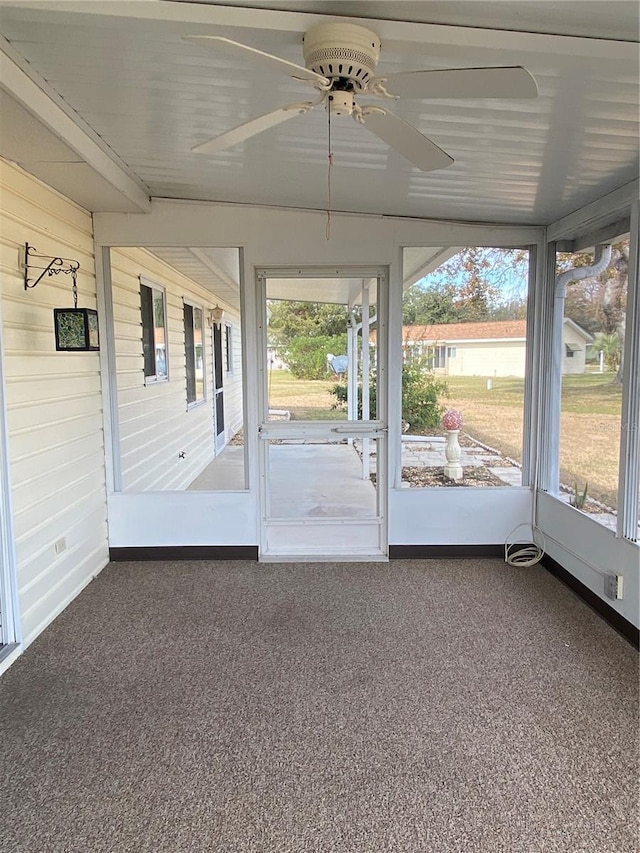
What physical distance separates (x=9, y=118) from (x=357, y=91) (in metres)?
1.56

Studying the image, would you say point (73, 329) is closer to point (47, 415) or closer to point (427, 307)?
point (47, 415)

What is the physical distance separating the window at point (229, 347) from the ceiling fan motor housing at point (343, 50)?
333 cm

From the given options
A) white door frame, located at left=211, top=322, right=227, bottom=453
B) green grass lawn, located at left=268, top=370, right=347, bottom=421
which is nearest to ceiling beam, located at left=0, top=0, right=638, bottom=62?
green grass lawn, located at left=268, top=370, right=347, bottom=421

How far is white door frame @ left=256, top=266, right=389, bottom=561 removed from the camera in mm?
4156

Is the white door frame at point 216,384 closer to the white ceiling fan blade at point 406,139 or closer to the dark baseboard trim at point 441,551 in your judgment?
the dark baseboard trim at point 441,551

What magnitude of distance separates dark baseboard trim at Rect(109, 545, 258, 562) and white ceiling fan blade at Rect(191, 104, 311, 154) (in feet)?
9.75

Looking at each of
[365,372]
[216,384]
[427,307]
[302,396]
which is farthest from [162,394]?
[427,307]

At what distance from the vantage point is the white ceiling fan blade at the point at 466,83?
A: 1.44 meters

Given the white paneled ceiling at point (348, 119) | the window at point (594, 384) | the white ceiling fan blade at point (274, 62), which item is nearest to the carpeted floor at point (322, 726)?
the window at point (594, 384)

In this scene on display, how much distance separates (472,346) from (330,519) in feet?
5.72

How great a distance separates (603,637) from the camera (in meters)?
2.98

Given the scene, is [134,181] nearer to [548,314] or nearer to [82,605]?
[82,605]

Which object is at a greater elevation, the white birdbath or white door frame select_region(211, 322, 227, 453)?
white door frame select_region(211, 322, 227, 453)

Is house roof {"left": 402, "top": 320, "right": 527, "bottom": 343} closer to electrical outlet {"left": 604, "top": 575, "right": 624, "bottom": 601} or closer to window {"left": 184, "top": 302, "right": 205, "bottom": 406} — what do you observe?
electrical outlet {"left": 604, "top": 575, "right": 624, "bottom": 601}
